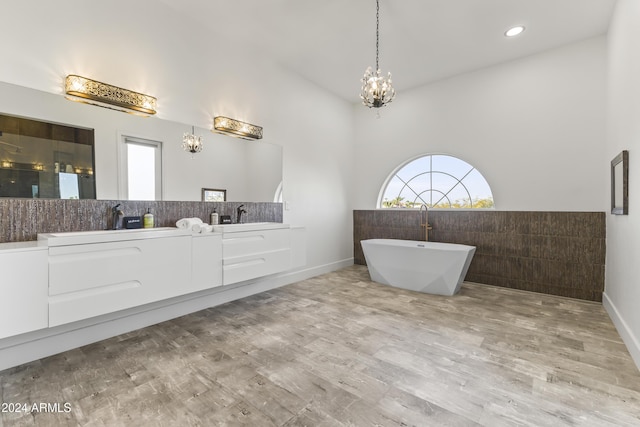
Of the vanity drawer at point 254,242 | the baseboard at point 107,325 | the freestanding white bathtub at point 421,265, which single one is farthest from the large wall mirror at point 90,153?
the freestanding white bathtub at point 421,265

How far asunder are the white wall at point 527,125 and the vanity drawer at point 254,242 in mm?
2588

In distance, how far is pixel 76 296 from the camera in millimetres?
1972

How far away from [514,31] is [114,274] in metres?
4.57

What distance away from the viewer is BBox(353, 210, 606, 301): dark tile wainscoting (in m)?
3.38

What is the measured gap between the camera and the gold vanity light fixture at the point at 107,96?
7.47 ft

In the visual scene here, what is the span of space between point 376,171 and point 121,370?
14.4 feet

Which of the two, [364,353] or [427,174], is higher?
[427,174]

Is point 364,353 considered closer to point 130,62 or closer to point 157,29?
point 130,62

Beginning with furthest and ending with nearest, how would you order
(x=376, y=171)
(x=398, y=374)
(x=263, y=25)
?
(x=376, y=171)
(x=263, y=25)
(x=398, y=374)

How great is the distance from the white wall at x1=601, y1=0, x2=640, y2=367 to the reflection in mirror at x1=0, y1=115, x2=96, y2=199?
4190mm

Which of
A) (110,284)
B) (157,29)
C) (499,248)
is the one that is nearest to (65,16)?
(157,29)

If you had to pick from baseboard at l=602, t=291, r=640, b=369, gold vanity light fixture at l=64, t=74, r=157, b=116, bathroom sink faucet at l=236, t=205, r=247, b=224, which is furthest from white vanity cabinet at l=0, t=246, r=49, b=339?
baseboard at l=602, t=291, r=640, b=369

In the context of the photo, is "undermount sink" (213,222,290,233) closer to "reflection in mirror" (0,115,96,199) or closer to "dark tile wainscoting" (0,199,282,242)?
"dark tile wainscoting" (0,199,282,242)

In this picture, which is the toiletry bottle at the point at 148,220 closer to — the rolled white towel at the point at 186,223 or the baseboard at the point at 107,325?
the rolled white towel at the point at 186,223
